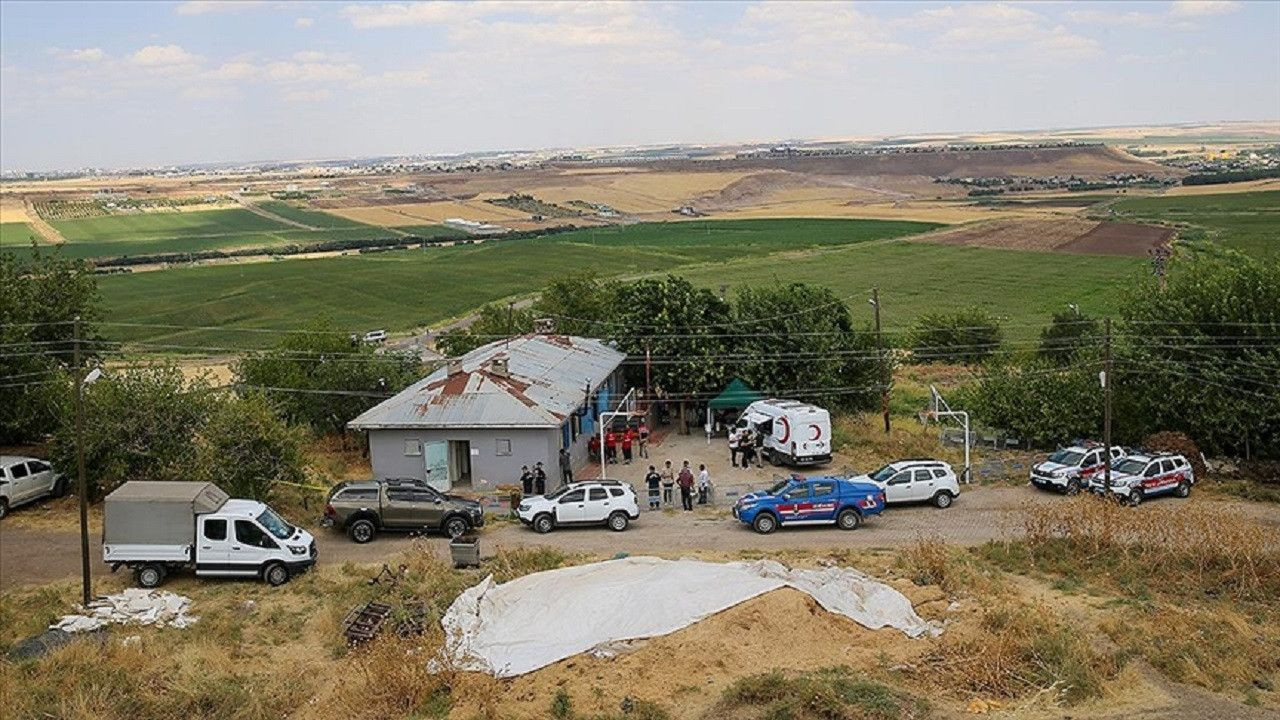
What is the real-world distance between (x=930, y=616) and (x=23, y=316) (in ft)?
98.1

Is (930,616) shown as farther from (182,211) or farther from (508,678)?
(182,211)

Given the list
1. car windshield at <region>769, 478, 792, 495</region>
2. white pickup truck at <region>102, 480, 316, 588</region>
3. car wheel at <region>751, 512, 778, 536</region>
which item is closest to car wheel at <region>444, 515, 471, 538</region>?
white pickup truck at <region>102, 480, 316, 588</region>

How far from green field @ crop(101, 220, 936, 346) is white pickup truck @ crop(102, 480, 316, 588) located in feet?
157

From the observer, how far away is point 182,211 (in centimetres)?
17688

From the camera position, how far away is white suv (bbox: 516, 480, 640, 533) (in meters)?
27.4

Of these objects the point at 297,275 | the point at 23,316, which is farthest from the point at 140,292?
the point at 23,316

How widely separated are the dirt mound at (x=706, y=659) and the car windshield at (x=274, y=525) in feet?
28.5

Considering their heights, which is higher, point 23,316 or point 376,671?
point 23,316

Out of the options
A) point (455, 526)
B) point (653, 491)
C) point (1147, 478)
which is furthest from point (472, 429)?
point (1147, 478)

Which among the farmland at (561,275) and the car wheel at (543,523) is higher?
the farmland at (561,275)

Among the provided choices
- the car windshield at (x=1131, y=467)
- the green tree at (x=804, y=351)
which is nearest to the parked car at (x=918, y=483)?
the car windshield at (x=1131, y=467)


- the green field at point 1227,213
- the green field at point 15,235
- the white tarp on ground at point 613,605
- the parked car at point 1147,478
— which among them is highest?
the green field at point 15,235

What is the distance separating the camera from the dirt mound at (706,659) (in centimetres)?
1620

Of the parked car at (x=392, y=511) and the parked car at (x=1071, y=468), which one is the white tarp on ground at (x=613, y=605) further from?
the parked car at (x=1071, y=468)
